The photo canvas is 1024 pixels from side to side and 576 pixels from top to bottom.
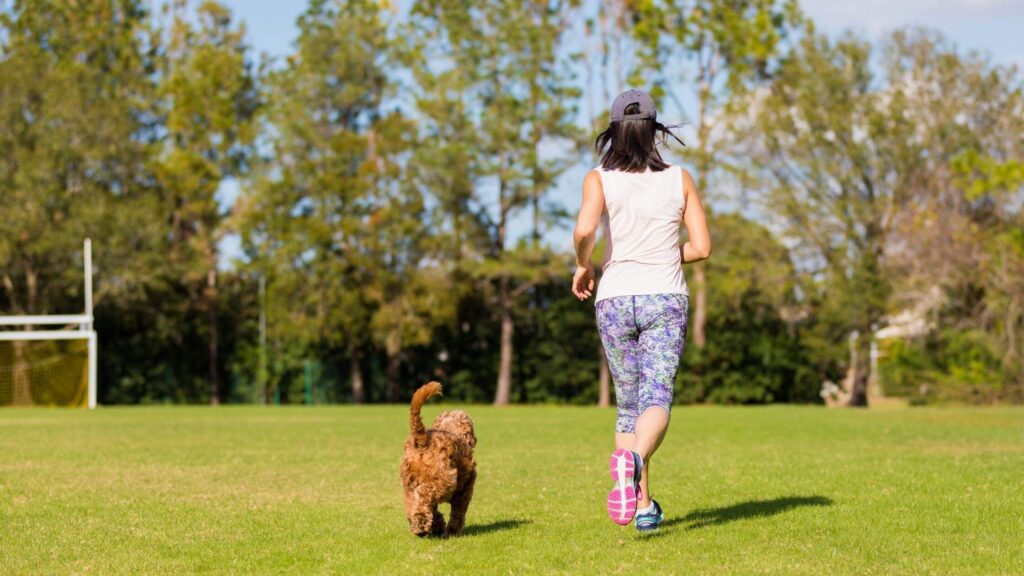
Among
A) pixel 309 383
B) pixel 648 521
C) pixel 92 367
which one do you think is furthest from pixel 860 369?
pixel 648 521

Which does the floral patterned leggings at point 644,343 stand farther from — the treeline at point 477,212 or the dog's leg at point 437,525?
the treeline at point 477,212

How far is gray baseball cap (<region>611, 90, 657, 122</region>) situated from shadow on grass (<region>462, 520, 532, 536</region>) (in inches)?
93.5

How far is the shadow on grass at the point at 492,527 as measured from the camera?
681cm

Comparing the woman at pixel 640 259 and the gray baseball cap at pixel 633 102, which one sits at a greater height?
the gray baseball cap at pixel 633 102

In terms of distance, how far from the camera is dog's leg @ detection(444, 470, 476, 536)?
6.58 m

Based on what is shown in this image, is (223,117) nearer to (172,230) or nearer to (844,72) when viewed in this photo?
(172,230)

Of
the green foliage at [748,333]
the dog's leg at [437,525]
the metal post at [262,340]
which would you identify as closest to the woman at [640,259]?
Answer: the dog's leg at [437,525]

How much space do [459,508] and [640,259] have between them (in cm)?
166

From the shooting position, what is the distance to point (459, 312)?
132ft

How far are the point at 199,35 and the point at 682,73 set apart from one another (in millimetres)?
18852

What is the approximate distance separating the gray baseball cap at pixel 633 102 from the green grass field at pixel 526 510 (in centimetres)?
218

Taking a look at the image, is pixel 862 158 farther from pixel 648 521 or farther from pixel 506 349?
pixel 648 521

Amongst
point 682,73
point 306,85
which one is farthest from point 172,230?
point 682,73

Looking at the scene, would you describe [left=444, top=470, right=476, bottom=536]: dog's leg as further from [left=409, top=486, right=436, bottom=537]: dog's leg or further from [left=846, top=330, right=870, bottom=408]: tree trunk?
[left=846, top=330, right=870, bottom=408]: tree trunk
